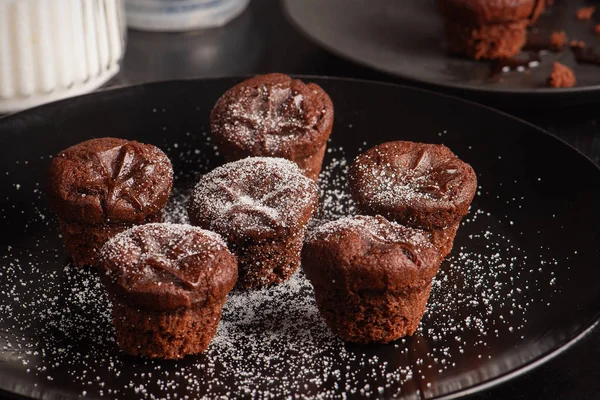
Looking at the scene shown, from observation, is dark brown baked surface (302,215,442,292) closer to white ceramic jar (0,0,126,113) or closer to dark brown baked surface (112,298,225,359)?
dark brown baked surface (112,298,225,359)

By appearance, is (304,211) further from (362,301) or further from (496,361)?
(496,361)

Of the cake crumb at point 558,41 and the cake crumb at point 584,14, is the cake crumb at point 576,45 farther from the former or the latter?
the cake crumb at point 584,14

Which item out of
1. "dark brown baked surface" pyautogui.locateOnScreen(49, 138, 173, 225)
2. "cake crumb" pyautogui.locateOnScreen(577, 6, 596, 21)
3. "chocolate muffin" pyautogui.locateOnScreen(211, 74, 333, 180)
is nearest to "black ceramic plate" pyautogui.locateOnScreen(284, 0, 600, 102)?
"cake crumb" pyautogui.locateOnScreen(577, 6, 596, 21)

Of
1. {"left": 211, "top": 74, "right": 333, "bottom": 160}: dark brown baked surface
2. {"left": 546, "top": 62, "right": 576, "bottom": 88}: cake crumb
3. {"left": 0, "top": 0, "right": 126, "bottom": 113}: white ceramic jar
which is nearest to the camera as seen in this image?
{"left": 211, "top": 74, "right": 333, "bottom": 160}: dark brown baked surface

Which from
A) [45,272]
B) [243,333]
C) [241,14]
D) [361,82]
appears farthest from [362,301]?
[241,14]

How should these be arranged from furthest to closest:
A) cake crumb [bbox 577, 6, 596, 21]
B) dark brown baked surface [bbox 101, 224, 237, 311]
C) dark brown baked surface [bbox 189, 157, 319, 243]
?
1. cake crumb [bbox 577, 6, 596, 21]
2. dark brown baked surface [bbox 189, 157, 319, 243]
3. dark brown baked surface [bbox 101, 224, 237, 311]

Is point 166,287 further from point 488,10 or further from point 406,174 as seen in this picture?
point 488,10

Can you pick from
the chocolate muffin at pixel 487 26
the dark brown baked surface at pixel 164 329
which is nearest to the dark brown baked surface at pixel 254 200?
the dark brown baked surface at pixel 164 329
